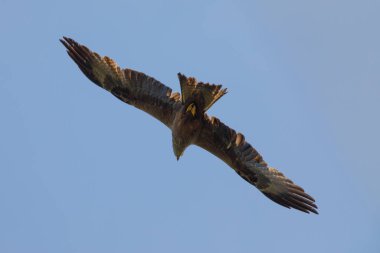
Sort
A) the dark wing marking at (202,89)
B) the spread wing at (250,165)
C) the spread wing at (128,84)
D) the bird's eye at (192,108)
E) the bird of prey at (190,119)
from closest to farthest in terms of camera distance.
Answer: the dark wing marking at (202,89)
the bird's eye at (192,108)
the bird of prey at (190,119)
the spread wing at (250,165)
the spread wing at (128,84)

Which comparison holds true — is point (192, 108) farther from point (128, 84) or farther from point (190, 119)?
point (128, 84)

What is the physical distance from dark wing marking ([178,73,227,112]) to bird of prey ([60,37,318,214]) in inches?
0.6

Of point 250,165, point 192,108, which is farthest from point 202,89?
point 250,165

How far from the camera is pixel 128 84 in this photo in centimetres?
1130

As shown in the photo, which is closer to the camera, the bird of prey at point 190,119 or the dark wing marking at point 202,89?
the dark wing marking at point 202,89

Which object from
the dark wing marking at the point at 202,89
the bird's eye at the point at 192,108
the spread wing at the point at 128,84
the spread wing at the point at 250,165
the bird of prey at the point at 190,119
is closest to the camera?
the dark wing marking at the point at 202,89

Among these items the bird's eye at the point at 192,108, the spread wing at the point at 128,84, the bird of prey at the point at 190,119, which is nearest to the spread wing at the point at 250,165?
the bird of prey at the point at 190,119

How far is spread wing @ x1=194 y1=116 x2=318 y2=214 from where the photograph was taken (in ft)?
35.2

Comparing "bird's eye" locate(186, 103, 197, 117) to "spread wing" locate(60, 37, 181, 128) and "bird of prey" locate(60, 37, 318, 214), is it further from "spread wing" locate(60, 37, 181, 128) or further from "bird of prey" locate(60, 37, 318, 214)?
"spread wing" locate(60, 37, 181, 128)

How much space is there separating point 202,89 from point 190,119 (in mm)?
623

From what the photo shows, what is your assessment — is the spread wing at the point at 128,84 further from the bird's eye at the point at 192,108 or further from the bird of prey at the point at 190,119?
the bird's eye at the point at 192,108

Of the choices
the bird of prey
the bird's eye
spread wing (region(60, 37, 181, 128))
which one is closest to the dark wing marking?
the bird of prey

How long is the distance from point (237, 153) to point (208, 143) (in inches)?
19.7

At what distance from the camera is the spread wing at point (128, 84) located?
11.1 metres
